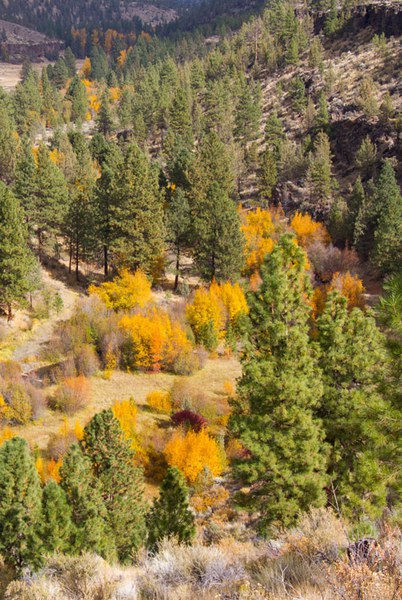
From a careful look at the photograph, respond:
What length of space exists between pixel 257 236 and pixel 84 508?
40.8 meters

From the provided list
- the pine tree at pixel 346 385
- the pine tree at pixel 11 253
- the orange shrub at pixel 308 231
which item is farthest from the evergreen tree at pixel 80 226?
the pine tree at pixel 346 385

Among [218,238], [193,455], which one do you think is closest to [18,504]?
[193,455]

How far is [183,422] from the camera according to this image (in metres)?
28.1

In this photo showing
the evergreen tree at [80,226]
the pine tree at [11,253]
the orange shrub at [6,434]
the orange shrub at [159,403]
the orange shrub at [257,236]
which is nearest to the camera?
the orange shrub at [6,434]

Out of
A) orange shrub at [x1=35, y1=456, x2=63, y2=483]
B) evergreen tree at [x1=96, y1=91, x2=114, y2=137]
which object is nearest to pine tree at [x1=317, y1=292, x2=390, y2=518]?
orange shrub at [x1=35, y1=456, x2=63, y2=483]

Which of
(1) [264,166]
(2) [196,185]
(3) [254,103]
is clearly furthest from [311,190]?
(3) [254,103]

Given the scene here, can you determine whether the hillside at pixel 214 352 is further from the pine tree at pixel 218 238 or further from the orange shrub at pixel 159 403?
the pine tree at pixel 218 238

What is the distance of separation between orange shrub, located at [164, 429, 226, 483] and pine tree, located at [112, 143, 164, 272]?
2150 cm

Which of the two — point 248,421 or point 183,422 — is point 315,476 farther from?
point 183,422

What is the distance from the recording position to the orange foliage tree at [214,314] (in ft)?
123

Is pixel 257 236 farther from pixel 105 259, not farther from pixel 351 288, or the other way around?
pixel 105 259

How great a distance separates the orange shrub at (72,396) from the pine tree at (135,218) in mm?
15580

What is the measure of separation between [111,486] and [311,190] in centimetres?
5141

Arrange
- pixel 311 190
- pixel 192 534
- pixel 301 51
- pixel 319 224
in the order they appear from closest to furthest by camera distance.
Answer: pixel 192 534 → pixel 319 224 → pixel 311 190 → pixel 301 51
